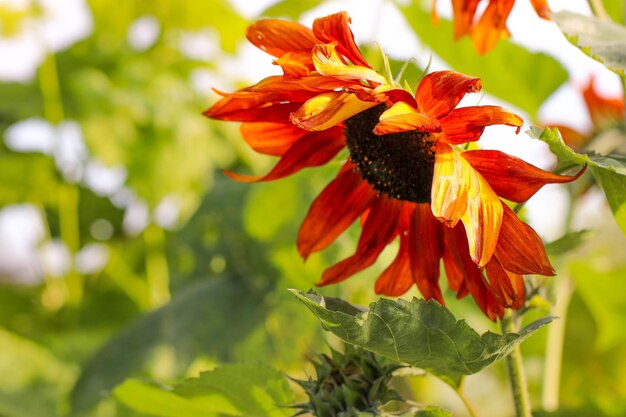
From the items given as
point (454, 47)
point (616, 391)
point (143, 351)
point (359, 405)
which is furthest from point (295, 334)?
point (616, 391)

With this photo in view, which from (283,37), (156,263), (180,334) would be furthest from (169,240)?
(283,37)

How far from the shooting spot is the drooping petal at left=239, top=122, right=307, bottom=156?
0.50 metres

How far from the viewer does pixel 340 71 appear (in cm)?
39

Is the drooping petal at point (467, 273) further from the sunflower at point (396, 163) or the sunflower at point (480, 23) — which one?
the sunflower at point (480, 23)

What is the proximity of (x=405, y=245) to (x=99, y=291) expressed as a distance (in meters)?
1.01

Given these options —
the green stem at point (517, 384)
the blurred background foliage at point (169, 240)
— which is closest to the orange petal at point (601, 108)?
the blurred background foliage at point (169, 240)

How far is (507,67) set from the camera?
687 millimetres

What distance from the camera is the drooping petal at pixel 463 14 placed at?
0.52 m

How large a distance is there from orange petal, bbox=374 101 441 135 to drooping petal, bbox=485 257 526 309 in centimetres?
7

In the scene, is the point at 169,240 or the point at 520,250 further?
the point at 169,240

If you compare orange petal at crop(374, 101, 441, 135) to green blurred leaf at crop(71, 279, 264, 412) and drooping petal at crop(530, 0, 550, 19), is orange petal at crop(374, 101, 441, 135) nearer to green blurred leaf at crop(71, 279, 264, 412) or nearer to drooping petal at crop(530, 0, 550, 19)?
drooping petal at crop(530, 0, 550, 19)

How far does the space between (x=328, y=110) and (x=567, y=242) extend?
0.54 ft

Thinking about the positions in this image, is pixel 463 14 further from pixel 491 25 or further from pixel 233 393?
pixel 233 393

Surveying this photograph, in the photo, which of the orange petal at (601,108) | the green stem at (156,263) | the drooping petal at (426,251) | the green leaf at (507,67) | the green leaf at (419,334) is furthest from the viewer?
the green stem at (156,263)
